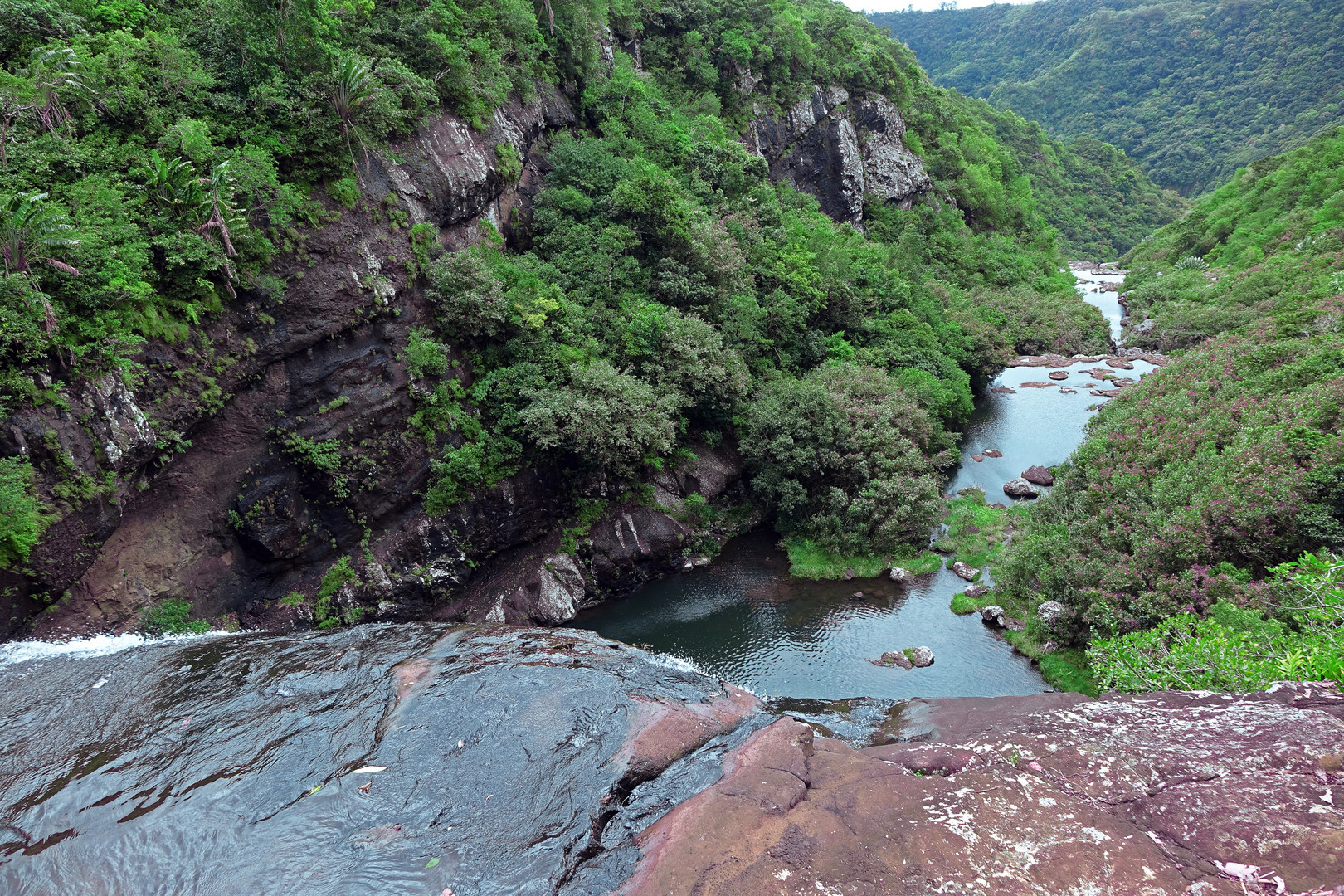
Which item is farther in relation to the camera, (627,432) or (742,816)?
(627,432)

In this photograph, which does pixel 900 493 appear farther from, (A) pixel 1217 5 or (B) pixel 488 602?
(A) pixel 1217 5

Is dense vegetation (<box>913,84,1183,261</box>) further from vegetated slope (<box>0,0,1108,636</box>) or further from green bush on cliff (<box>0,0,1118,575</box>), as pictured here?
vegetated slope (<box>0,0,1108,636</box>)

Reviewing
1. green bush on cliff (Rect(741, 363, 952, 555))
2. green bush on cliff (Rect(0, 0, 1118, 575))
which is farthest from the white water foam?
green bush on cliff (Rect(741, 363, 952, 555))

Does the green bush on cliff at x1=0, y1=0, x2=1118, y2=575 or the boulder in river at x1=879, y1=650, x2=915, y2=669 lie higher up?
the green bush on cliff at x1=0, y1=0, x2=1118, y2=575

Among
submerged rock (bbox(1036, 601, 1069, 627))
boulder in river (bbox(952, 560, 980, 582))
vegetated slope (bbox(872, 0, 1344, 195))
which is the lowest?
boulder in river (bbox(952, 560, 980, 582))

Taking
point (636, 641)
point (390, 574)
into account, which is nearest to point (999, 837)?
point (636, 641)

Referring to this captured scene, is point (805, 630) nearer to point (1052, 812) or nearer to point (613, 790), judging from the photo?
point (613, 790)

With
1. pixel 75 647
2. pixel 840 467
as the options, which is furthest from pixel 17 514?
pixel 840 467
